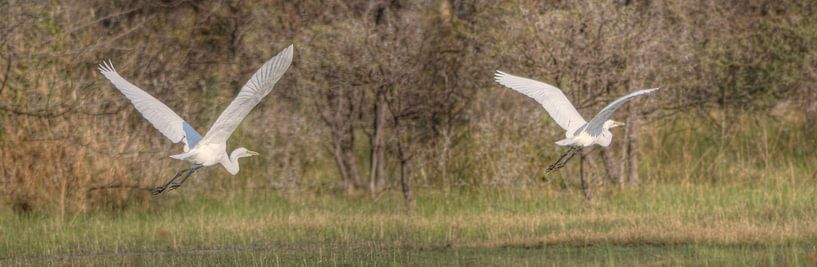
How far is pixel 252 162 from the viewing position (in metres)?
15.8

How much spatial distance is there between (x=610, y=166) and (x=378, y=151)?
8.75ft

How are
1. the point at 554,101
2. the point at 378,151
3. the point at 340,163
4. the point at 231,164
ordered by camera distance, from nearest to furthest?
1. the point at 231,164
2. the point at 554,101
3. the point at 378,151
4. the point at 340,163

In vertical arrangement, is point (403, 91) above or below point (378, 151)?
above

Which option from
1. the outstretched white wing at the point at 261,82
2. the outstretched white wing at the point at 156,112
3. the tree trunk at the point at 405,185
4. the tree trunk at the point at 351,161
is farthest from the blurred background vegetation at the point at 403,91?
the outstretched white wing at the point at 261,82

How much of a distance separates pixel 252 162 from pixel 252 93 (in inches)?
285

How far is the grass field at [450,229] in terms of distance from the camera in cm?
1001

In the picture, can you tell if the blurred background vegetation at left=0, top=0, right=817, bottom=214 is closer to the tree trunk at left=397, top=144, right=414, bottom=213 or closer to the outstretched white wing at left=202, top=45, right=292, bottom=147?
the tree trunk at left=397, top=144, right=414, bottom=213

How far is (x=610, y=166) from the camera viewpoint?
14836 millimetres

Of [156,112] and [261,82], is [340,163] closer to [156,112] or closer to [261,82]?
[156,112]

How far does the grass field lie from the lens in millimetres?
10008

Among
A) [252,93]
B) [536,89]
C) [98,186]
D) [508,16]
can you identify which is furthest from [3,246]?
[508,16]

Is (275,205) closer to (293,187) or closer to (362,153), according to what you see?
(293,187)

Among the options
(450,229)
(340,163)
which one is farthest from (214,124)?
(340,163)

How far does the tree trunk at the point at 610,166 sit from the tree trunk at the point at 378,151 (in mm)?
2519
